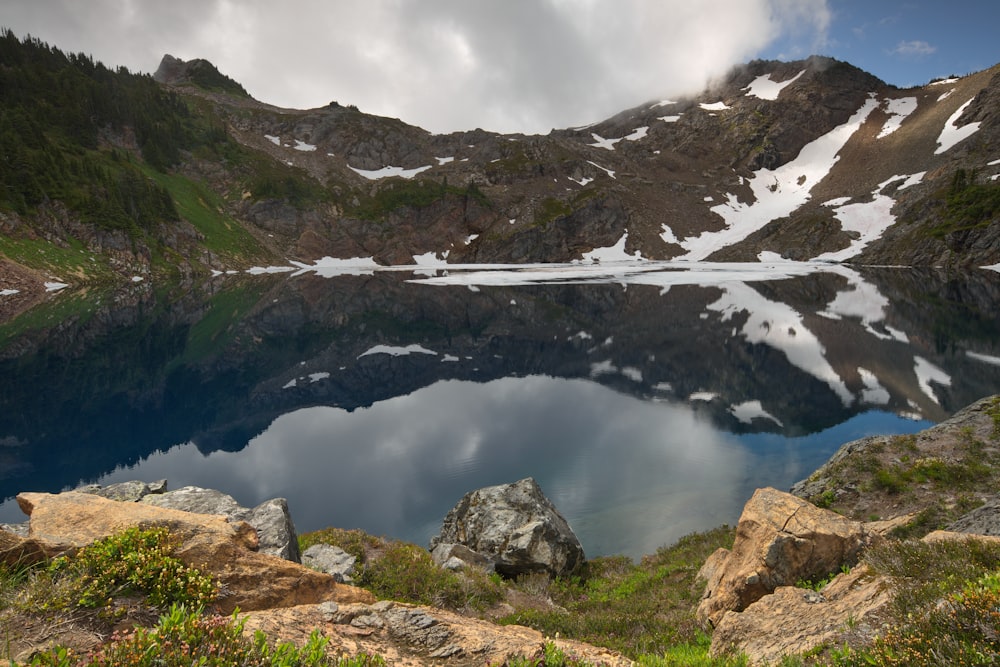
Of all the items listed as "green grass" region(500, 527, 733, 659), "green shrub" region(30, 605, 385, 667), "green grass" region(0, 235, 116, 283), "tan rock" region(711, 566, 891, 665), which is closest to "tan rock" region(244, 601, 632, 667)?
"green shrub" region(30, 605, 385, 667)

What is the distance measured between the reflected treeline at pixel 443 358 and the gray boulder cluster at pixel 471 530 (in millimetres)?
11681

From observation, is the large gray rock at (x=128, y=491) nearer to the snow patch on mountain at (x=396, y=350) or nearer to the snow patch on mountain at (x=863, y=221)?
the snow patch on mountain at (x=396, y=350)

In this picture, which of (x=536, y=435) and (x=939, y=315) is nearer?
(x=536, y=435)

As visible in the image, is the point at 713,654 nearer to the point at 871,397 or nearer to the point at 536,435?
the point at 536,435

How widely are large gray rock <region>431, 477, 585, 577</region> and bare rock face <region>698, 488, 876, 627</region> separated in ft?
14.8

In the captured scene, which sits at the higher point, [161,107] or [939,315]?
[161,107]

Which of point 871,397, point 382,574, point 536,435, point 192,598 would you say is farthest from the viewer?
point 871,397

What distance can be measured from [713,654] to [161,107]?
214 meters

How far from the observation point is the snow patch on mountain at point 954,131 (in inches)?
6068

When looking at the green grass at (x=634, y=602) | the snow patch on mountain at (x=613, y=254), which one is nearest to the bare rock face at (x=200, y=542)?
the green grass at (x=634, y=602)

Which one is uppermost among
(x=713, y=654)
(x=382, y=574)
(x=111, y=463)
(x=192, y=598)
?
(x=111, y=463)

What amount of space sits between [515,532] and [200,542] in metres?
9.11

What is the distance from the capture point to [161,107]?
165625 millimetres

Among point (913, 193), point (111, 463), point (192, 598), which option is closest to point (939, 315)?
point (192, 598)
